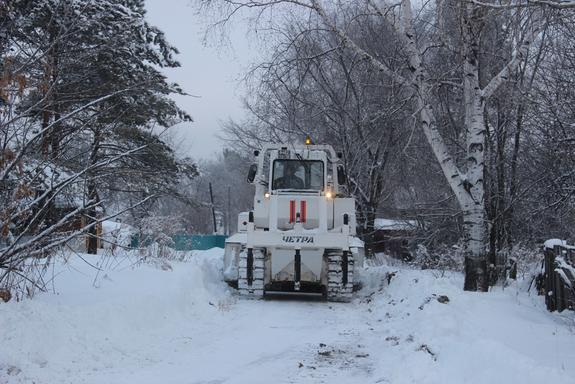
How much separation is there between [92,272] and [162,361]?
3422mm

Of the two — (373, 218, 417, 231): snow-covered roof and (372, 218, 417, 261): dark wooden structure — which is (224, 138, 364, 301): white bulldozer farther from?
(372, 218, 417, 261): dark wooden structure

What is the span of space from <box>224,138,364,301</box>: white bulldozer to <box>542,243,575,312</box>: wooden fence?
15.0ft

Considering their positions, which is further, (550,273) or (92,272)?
(92,272)

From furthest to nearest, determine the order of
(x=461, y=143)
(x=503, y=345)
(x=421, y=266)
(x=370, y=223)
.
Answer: (x=370, y=223), (x=421, y=266), (x=461, y=143), (x=503, y=345)

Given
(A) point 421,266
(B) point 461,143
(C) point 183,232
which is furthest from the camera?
(C) point 183,232

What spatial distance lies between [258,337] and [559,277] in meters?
4.32

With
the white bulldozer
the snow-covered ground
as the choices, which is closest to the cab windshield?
the white bulldozer

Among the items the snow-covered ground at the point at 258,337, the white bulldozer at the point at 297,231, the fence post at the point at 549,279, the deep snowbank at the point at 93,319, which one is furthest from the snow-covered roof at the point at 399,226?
the deep snowbank at the point at 93,319

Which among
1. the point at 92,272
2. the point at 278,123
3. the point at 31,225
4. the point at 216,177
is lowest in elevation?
the point at 92,272

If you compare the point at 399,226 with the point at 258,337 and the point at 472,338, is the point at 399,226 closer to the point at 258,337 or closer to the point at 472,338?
the point at 258,337

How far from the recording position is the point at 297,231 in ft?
42.9

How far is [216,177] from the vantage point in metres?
104

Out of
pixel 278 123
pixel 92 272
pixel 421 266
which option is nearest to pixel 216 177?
pixel 278 123

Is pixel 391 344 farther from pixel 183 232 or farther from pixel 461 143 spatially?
pixel 183 232
